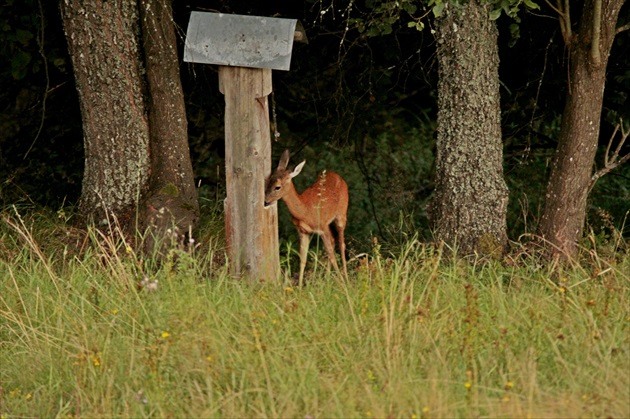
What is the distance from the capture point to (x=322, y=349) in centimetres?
504

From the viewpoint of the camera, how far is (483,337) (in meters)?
5.13

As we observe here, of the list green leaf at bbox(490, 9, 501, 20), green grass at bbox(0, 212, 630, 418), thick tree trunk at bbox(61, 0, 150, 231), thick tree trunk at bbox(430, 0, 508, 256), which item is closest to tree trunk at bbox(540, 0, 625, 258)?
thick tree trunk at bbox(430, 0, 508, 256)

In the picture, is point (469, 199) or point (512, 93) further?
point (512, 93)

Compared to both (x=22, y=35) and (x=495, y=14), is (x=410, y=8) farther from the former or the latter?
(x=22, y=35)

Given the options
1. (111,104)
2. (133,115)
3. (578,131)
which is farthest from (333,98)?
(578,131)

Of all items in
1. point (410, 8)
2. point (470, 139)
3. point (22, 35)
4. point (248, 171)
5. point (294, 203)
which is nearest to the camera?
point (248, 171)

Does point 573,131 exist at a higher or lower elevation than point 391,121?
higher

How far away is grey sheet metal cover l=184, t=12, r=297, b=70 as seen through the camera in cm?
632

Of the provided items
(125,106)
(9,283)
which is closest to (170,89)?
(125,106)

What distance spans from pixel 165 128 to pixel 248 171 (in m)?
1.38

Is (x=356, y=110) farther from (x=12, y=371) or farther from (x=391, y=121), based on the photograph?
(x=12, y=371)

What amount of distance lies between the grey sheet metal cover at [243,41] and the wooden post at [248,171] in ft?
0.33

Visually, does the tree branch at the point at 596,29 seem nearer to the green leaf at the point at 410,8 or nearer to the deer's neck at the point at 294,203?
the green leaf at the point at 410,8

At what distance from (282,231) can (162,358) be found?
5.46 m
